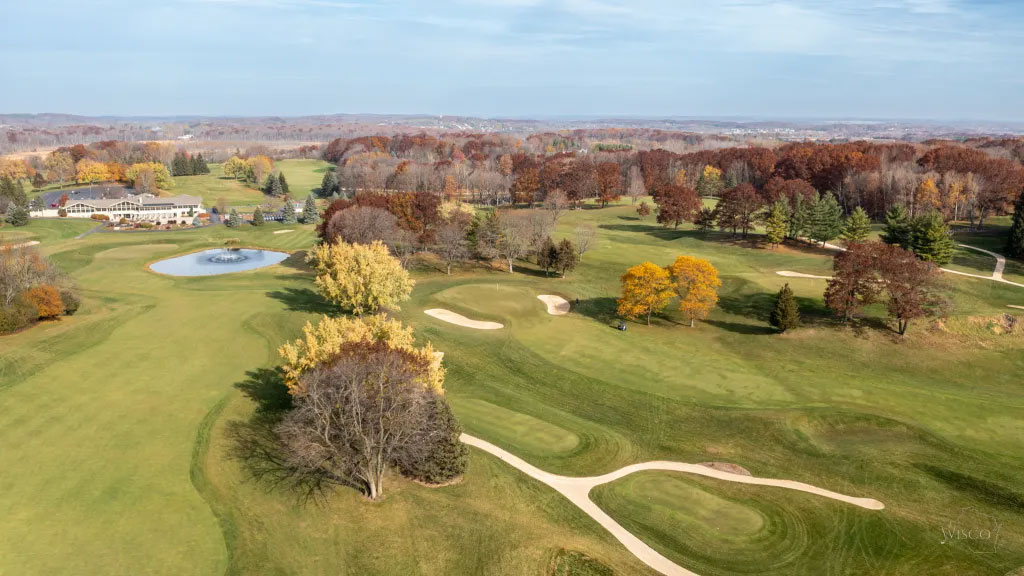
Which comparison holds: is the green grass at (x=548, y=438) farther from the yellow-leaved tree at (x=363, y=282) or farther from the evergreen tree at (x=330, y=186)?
the evergreen tree at (x=330, y=186)

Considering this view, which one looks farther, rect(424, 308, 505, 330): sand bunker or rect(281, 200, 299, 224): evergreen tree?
rect(281, 200, 299, 224): evergreen tree

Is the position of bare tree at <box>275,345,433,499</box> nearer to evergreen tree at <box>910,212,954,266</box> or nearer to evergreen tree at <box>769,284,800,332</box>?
evergreen tree at <box>769,284,800,332</box>

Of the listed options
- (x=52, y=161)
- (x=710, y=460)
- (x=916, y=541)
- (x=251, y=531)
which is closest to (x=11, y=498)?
(x=251, y=531)

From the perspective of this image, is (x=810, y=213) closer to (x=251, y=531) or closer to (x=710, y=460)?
(x=710, y=460)

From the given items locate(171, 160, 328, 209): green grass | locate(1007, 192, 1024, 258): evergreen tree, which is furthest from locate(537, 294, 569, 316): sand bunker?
locate(171, 160, 328, 209): green grass

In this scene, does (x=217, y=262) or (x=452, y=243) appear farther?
(x=217, y=262)

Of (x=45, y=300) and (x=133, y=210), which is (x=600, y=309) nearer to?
(x=45, y=300)

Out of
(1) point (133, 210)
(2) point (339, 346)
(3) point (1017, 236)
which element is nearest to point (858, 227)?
(3) point (1017, 236)
